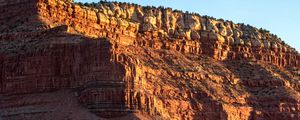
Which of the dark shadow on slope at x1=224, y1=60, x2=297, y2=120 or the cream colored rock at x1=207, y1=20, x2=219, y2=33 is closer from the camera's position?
the dark shadow on slope at x1=224, y1=60, x2=297, y2=120

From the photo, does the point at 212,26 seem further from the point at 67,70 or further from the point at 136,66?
the point at 67,70

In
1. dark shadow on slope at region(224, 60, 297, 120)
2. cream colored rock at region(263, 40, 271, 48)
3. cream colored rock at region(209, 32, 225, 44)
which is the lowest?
dark shadow on slope at region(224, 60, 297, 120)

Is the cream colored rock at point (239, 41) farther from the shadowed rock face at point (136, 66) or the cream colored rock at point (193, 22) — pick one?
the cream colored rock at point (193, 22)

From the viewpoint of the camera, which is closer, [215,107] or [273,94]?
[215,107]

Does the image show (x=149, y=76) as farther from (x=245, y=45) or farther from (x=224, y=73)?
(x=245, y=45)

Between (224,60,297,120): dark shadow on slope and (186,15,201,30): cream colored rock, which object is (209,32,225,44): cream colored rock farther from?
(224,60,297,120): dark shadow on slope

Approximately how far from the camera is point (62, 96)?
10781 centimetres

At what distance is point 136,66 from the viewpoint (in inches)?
4306

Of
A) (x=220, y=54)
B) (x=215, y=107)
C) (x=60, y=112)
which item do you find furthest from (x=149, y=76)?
(x=220, y=54)

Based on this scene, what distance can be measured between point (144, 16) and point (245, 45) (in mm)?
15269

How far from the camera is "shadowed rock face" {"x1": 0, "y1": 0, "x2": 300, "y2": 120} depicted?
10725 cm

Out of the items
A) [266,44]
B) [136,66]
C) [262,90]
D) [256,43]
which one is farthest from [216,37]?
[136,66]

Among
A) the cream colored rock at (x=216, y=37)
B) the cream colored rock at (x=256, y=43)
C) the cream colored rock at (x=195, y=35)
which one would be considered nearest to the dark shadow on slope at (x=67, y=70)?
the cream colored rock at (x=195, y=35)

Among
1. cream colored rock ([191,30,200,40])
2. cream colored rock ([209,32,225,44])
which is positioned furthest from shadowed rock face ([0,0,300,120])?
cream colored rock ([209,32,225,44])
